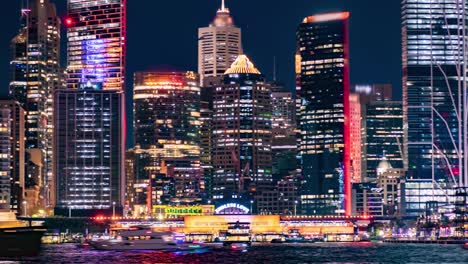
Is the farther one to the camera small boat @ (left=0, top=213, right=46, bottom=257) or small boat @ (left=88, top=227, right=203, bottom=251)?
small boat @ (left=88, top=227, right=203, bottom=251)

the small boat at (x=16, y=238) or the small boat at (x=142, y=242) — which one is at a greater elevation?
the small boat at (x=16, y=238)

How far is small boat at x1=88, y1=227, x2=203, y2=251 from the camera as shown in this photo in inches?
6969

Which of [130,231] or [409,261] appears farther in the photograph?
[130,231]

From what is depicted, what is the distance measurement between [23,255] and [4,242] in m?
5.89

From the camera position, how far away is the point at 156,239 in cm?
17800

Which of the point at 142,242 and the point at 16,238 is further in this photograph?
the point at 142,242

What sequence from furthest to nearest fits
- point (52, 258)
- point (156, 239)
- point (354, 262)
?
1. point (156, 239)
2. point (52, 258)
3. point (354, 262)

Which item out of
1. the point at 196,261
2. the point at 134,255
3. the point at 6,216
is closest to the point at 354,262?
the point at 196,261

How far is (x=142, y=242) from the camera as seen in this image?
6969 inches

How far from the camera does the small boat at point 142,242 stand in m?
177

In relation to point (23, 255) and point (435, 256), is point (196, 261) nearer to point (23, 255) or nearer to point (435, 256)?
point (23, 255)

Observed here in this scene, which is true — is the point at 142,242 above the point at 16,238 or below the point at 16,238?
below

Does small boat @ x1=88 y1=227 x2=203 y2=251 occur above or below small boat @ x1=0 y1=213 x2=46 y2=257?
below

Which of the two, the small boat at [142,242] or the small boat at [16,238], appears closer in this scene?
the small boat at [16,238]
